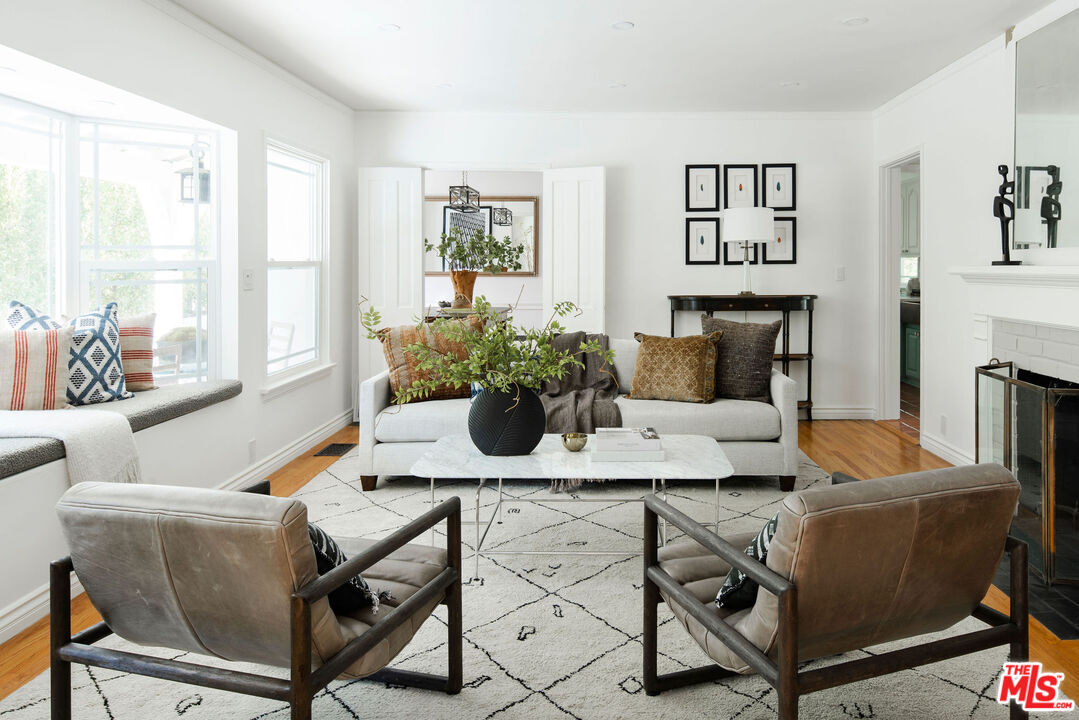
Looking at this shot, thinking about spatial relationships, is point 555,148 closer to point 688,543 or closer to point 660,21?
point 660,21

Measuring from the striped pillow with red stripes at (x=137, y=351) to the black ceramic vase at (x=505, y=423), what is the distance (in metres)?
1.80

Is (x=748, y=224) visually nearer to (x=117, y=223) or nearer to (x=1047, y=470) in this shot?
(x=1047, y=470)

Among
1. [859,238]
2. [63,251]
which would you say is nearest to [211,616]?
[63,251]

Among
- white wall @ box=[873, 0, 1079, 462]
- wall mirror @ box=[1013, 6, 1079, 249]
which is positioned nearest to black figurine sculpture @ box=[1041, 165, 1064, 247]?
wall mirror @ box=[1013, 6, 1079, 249]

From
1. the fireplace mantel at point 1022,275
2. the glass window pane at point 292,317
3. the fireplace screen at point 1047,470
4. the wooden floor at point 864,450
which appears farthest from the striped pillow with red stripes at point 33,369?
the fireplace mantel at point 1022,275

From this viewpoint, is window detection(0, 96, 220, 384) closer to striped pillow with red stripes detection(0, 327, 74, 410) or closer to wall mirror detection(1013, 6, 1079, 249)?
striped pillow with red stripes detection(0, 327, 74, 410)

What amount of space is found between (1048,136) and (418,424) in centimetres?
344

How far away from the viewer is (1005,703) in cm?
193

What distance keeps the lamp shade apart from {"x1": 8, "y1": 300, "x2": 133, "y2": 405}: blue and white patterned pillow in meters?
4.07

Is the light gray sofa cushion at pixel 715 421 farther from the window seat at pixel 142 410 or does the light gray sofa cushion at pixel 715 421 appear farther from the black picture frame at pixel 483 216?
the black picture frame at pixel 483 216

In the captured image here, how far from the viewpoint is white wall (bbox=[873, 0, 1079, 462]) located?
161 inches

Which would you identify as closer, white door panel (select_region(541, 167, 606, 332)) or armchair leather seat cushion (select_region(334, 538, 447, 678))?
armchair leather seat cushion (select_region(334, 538, 447, 678))

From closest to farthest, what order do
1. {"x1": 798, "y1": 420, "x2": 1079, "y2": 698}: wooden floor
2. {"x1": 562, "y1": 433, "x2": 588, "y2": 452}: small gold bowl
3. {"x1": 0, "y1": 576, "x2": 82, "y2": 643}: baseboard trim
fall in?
{"x1": 0, "y1": 576, "x2": 82, "y2": 643}: baseboard trim < {"x1": 562, "y1": 433, "x2": 588, "y2": 452}: small gold bowl < {"x1": 798, "y1": 420, "x2": 1079, "y2": 698}: wooden floor

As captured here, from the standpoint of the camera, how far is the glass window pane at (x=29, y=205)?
10.5 feet
